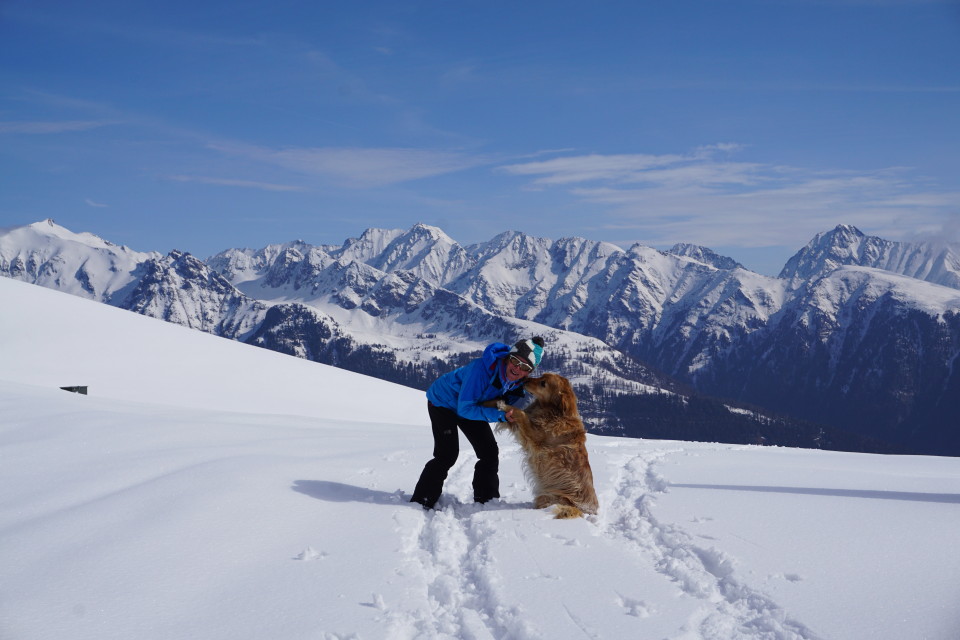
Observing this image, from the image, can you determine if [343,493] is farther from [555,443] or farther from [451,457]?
[555,443]

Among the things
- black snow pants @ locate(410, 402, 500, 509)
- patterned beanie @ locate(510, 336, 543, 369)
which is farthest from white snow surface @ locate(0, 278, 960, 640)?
patterned beanie @ locate(510, 336, 543, 369)

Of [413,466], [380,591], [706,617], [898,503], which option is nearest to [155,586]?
[380,591]

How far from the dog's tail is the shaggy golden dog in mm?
94

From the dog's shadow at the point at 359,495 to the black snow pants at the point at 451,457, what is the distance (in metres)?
0.14

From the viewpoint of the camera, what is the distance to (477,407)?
6.91 metres

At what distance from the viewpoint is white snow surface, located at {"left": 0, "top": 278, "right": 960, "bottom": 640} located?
4227 millimetres

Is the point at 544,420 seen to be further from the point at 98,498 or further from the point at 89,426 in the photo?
the point at 89,426

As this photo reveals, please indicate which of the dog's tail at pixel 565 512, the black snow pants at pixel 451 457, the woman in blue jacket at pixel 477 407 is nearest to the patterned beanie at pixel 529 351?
the woman in blue jacket at pixel 477 407

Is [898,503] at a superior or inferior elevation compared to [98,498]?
superior

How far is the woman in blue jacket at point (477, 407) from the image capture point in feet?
22.1

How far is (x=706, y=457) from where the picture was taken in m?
11.4

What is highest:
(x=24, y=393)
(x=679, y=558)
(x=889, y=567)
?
(x=889, y=567)

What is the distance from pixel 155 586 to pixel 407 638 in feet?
6.14

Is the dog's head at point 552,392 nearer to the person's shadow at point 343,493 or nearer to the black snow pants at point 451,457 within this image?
the black snow pants at point 451,457
